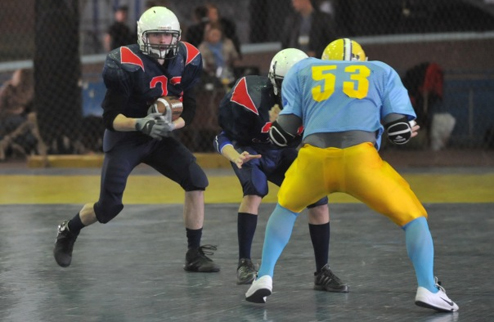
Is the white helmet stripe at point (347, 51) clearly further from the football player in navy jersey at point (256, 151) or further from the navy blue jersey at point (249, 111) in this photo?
the navy blue jersey at point (249, 111)

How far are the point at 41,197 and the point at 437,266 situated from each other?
5.89 m

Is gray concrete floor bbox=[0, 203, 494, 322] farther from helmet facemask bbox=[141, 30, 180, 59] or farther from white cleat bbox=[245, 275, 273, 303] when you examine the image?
helmet facemask bbox=[141, 30, 180, 59]

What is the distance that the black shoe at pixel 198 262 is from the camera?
8195 mm

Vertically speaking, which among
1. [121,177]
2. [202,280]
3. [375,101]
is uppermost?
[375,101]

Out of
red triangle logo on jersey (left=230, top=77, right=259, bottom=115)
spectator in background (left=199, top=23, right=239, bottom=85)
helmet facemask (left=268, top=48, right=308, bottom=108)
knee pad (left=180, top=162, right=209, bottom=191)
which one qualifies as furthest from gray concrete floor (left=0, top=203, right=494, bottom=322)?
spectator in background (left=199, top=23, right=239, bottom=85)

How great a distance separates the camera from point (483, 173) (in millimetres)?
14656

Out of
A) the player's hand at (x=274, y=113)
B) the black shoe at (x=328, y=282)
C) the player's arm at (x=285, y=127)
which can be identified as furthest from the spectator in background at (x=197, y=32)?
the player's arm at (x=285, y=127)

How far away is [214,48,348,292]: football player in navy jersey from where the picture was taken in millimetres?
7633

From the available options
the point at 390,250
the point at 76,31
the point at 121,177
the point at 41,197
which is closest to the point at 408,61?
the point at 76,31

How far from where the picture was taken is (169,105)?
809cm

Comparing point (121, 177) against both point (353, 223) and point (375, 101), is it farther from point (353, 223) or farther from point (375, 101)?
point (353, 223)

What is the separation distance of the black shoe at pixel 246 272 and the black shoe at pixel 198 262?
424 millimetres

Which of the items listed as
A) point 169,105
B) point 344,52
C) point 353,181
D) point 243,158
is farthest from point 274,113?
point 353,181

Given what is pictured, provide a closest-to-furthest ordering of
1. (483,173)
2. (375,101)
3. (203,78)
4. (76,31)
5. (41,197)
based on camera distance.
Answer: (375,101) < (41,197) < (483,173) < (203,78) < (76,31)
